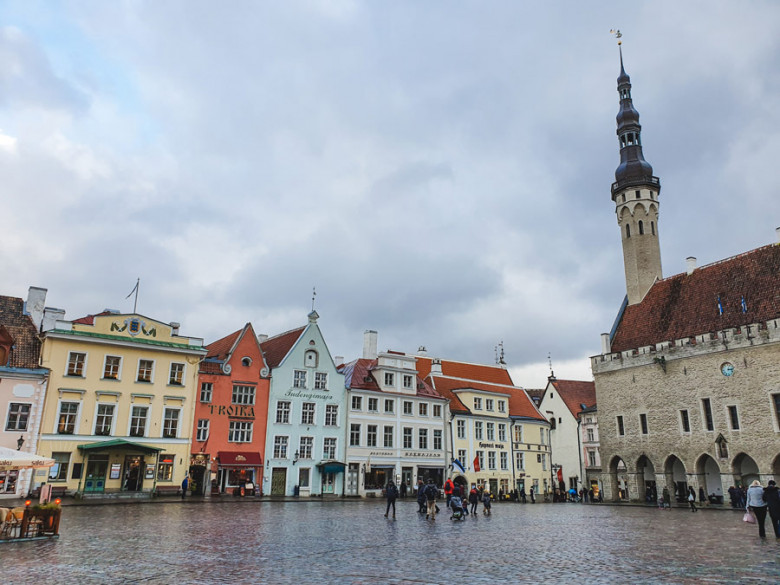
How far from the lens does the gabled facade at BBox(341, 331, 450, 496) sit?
44.6 metres

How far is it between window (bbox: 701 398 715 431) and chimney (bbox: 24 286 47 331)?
42470 millimetres

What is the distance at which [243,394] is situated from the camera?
40.8 metres

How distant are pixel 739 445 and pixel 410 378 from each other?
23.4 metres

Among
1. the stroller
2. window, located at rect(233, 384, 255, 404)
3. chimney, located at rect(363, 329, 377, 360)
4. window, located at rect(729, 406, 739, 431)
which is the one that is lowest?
the stroller

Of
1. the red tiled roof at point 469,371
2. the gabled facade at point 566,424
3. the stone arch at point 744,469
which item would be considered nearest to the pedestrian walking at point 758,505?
the stone arch at point 744,469

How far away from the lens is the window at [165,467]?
36.1m

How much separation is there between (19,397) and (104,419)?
4657mm

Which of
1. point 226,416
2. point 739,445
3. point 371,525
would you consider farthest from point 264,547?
point 739,445

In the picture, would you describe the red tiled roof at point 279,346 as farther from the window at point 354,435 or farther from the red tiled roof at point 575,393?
the red tiled roof at point 575,393

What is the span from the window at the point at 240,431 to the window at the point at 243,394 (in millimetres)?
1392

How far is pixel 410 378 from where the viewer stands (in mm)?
49156

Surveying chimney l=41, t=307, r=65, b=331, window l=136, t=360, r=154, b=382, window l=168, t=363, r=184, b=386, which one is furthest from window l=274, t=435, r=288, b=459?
chimney l=41, t=307, r=65, b=331

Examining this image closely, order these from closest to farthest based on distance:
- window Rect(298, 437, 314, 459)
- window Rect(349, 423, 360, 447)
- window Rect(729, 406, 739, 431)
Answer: window Rect(729, 406, 739, 431) < window Rect(298, 437, 314, 459) < window Rect(349, 423, 360, 447)

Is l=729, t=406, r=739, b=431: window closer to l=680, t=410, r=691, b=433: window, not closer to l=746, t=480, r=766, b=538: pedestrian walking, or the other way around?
l=680, t=410, r=691, b=433: window
